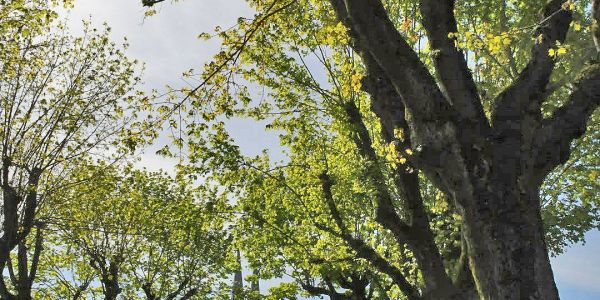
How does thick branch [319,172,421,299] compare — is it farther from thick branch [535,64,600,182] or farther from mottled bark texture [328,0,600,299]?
thick branch [535,64,600,182]

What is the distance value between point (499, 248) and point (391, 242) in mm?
9753

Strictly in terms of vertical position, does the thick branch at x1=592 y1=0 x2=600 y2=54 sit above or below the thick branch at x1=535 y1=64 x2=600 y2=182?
above

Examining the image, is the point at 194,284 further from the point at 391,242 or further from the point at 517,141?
the point at 517,141

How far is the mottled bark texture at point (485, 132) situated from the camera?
6027 millimetres

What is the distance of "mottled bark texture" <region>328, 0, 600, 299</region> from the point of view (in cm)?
603

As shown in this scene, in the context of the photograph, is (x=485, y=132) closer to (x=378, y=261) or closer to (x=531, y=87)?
(x=531, y=87)

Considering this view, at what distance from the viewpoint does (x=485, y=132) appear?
6.66m

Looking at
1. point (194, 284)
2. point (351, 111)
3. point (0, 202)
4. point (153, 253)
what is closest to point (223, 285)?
point (194, 284)

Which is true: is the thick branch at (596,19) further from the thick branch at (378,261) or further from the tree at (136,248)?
the tree at (136,248)

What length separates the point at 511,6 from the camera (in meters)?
16.8

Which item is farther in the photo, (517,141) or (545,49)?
(545,49)

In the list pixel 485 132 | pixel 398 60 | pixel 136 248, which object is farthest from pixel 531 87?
pixel 136 248

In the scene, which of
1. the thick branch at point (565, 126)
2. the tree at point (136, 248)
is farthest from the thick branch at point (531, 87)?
the tree at point (136, 248)

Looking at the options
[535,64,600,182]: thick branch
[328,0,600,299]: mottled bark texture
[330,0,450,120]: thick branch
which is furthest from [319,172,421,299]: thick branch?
[330,0,450,120]: thick branch
